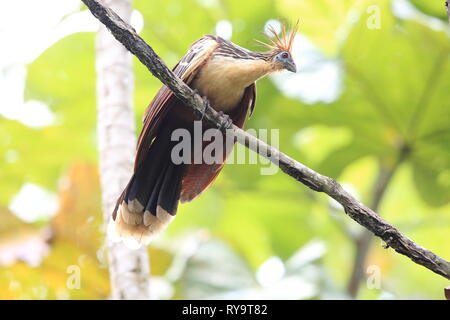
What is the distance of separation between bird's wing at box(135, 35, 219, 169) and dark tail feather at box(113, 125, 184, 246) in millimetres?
134

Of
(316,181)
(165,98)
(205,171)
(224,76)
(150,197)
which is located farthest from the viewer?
(205,171)

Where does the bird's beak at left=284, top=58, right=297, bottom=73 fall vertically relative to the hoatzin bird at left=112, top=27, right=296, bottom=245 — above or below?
above

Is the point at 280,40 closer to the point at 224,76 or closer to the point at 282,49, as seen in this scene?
the point at 282,49

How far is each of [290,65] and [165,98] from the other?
89 cm

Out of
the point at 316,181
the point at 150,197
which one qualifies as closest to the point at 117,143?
the point at 150,197

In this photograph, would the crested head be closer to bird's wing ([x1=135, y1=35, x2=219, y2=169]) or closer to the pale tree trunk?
bird's wing ([x1=135, y1=35, x2=219, y2=169])

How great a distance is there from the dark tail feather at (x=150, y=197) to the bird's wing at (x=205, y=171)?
61 millimetres

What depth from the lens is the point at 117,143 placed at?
13.7ft

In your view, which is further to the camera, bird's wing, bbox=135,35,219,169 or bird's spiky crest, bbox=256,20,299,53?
bird's spiky crest, bbox=256,20,299,53

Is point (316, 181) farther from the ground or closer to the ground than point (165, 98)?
closer to the ground

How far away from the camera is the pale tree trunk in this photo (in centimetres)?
401

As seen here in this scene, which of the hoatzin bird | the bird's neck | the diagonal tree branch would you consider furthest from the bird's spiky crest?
the diagonal tree branch

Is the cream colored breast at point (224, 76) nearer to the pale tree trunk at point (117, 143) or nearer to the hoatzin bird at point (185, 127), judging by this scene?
the hoatzin bird at point (185, 127)

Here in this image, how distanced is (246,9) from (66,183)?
6.15 ft
